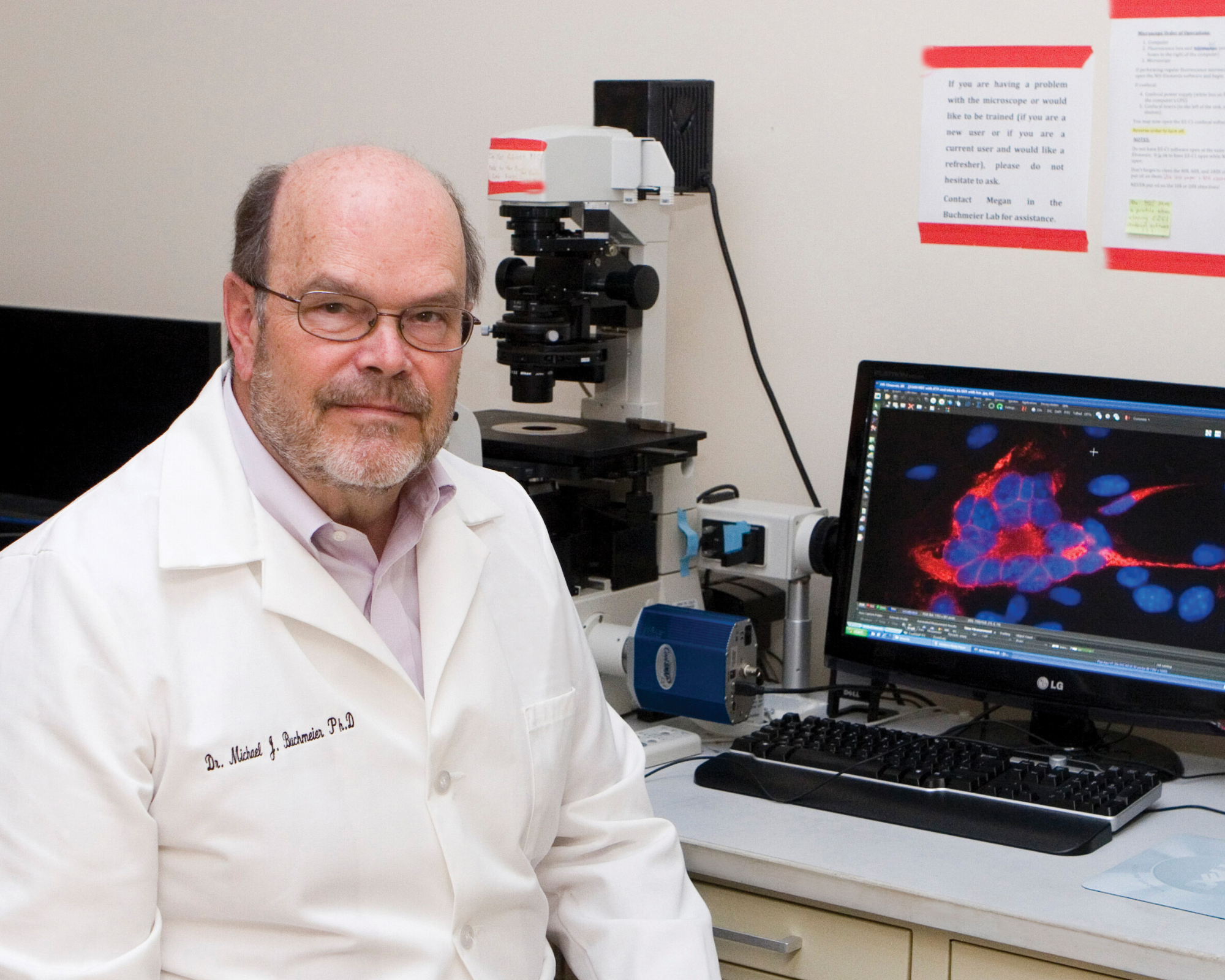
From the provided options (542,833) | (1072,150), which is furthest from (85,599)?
(1072,150)

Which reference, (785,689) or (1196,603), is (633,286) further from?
(1196,603)

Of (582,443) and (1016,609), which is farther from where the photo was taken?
(582,443)

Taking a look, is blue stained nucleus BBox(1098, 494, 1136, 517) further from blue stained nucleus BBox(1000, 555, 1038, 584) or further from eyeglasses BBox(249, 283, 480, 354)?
eyeglasses BBox(249, 283, 480, 354)

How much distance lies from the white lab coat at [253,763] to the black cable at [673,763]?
32cm

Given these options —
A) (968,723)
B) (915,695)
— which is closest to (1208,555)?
(968,723)

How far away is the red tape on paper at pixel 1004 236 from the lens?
1.93 m

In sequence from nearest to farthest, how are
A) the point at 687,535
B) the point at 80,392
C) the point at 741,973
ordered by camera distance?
the point at 741,973 < the point at 687,535 < the point at 80,392

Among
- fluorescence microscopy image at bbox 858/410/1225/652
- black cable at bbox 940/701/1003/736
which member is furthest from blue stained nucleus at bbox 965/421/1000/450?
black cable at bbox 940/701/1003/736

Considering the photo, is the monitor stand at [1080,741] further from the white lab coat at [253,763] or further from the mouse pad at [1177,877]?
the white lab coat at [253,763]

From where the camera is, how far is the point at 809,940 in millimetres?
1491

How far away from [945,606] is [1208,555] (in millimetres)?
313

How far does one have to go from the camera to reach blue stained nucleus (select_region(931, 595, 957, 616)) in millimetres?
1817

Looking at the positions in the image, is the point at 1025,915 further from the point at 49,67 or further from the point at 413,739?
the point at 49,67

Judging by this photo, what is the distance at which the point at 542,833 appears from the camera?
4.64ft
